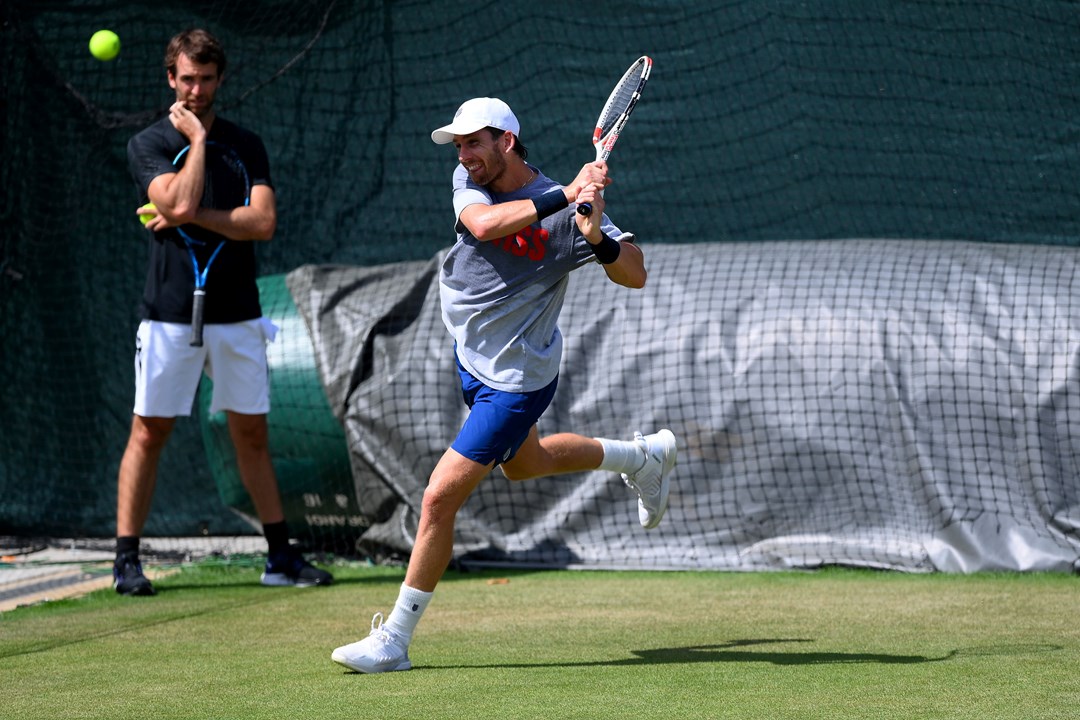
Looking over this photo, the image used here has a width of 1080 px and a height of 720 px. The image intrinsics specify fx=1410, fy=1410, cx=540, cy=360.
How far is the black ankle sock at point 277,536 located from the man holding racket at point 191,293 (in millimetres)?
111

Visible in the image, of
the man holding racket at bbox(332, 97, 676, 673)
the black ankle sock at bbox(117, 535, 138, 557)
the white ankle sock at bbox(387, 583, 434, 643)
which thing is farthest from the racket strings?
the black ankle sock at bbox(117, 535, 138, 557)

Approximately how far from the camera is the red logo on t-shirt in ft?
13.6

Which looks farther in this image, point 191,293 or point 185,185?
point 191,293

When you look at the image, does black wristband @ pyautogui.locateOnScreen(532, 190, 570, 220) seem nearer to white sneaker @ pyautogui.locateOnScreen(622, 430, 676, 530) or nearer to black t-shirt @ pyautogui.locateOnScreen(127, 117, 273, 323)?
white sneaker @ pyautogui.locateOnScreen(622, 430, 676, 530)

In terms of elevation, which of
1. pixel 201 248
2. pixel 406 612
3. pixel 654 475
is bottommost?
pixel 406 612

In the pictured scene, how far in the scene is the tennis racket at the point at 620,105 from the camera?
4293 mm

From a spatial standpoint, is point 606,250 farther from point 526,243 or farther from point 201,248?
point 201,248

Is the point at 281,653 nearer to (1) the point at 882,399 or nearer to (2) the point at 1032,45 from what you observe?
(1) the point at 882,399

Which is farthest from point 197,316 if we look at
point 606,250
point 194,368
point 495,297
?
point 606,250

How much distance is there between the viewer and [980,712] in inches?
131

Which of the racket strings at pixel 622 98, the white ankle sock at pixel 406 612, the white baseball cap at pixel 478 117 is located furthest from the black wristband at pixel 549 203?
the white ankle sock at pixel 406 612

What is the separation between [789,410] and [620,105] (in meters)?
2.15

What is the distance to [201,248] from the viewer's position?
18.7 ft

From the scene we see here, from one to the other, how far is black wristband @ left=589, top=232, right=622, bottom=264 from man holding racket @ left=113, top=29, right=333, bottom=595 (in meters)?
2.08
